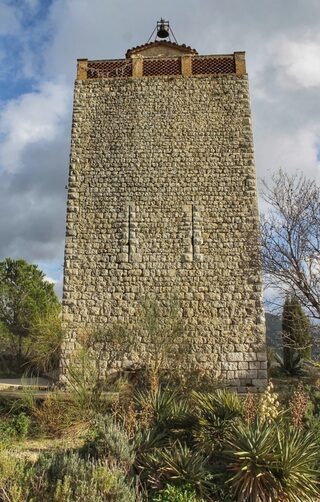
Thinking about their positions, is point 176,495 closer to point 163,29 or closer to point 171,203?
point 171,203

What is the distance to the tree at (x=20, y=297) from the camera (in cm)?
2095

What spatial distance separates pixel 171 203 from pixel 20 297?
1356 cm

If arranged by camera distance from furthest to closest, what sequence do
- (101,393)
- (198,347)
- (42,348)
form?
(42,348)
(198,347)
(101,393)

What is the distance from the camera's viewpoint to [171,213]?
433 inches

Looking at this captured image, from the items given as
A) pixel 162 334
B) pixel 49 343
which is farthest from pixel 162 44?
pixel 49 343

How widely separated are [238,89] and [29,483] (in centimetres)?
1061

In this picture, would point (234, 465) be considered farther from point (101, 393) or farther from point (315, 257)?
point (315, 257)

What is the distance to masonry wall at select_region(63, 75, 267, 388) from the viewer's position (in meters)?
10.3

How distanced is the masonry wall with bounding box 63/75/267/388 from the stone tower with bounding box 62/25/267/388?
0.03m

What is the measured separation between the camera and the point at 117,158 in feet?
37.4

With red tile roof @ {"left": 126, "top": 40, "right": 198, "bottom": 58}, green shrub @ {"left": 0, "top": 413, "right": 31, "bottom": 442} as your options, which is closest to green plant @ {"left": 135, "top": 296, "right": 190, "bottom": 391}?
green shrub @ {"left": 0, "top": 413, "right": 31, "bottom": 442}

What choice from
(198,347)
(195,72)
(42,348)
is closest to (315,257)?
(198,347)

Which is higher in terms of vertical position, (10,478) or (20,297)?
(20,297)

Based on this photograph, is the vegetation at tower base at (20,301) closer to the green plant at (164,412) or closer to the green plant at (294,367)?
the green plant at (294,367)
